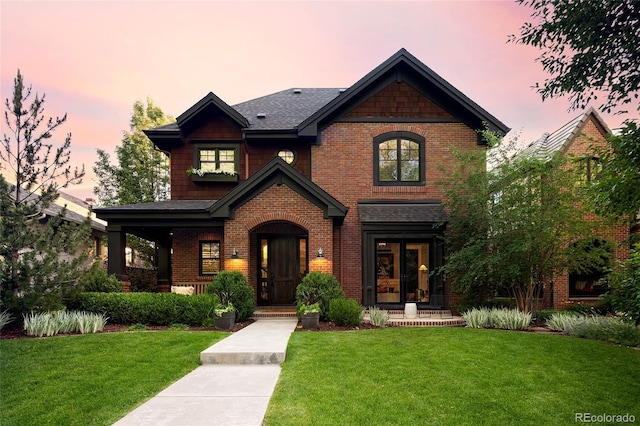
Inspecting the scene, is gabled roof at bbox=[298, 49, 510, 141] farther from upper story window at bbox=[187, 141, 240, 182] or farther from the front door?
the front door

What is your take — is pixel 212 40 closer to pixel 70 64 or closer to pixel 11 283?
pixel 70 64

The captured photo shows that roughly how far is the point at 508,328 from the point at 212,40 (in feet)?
46.6

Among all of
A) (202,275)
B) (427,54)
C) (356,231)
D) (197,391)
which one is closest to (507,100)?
(427,54)

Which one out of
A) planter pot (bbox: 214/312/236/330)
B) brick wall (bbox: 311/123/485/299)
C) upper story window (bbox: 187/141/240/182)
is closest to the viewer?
planter pot (bbox: 214/312/236/330)

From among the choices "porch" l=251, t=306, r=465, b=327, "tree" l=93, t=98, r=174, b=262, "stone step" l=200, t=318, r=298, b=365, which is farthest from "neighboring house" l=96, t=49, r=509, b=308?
"tree" l=93, t=98, r=174, b=262

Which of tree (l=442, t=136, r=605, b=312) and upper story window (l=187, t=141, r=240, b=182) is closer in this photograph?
tree (l=442, t=136, r=605, b=312)

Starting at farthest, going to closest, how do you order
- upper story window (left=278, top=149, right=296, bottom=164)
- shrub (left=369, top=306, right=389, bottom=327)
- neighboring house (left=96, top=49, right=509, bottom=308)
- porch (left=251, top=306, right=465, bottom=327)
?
upper story window (left=278, top=149, right=296, bottom=164), neighboring house (left=96, top=49, right=509, bottom=308), porch (left=251, top=306, right=465, bottom=327), shrub (left=369, top=306, right=389, bottom=327)

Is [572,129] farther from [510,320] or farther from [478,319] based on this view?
[478,319]

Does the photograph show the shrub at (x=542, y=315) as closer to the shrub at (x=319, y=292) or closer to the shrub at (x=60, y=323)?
the shrub at (x=319, y=292)

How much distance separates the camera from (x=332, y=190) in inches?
557

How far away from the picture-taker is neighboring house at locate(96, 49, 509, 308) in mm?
12508

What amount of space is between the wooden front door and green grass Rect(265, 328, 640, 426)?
17.3 ft

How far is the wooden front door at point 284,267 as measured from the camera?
14.3m

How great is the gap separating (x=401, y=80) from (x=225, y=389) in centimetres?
1230
